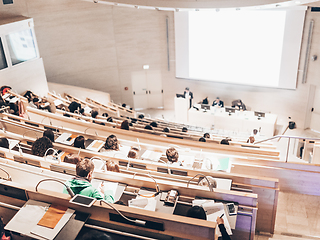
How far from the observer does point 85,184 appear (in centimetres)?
354

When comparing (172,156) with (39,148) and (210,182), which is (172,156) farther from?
(39,148)

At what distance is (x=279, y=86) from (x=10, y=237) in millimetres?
11170

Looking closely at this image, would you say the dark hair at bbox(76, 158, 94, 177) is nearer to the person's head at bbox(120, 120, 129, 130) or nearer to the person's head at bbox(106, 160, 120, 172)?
the person's head at bbox(106, 160, 120, 172)

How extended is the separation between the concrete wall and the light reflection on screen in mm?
1569

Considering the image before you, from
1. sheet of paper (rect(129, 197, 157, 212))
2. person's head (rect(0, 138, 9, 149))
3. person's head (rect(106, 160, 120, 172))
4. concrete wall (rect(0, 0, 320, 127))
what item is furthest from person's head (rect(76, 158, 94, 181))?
concrete wall (rect(0, 0, 320, 127))

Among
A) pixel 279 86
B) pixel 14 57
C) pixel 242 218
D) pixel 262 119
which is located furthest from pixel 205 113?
pixel 242 218

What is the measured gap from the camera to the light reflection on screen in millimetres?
10016

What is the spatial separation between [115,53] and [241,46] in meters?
5.65

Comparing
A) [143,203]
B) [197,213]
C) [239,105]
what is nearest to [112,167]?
[143,203]

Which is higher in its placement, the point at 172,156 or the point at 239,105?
the point at 172,156

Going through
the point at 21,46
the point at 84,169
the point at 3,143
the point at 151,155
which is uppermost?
the point at 21,46

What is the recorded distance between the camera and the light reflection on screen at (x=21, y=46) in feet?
32.9

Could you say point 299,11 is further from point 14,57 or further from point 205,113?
point 14,57

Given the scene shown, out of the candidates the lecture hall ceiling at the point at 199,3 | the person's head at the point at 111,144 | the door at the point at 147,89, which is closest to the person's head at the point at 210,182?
the person's head at the point at 111,144
